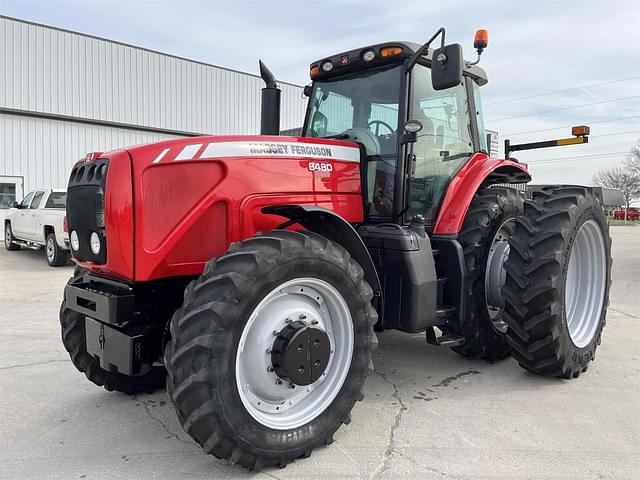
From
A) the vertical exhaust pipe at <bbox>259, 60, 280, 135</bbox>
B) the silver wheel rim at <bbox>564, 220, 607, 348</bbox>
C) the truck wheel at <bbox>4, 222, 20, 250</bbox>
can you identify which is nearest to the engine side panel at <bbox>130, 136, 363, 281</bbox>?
the vertical exhaust pipe at <bbox>259, 60, 280, 135</bbox>

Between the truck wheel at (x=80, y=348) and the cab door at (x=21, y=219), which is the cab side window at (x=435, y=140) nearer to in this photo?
the truck wheel at (x=80, y=348)

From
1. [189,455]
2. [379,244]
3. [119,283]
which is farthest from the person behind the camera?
[379,244]

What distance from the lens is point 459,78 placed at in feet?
10.5

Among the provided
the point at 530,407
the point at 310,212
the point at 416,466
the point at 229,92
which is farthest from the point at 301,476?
the point at 229,92

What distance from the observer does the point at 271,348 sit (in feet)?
9.07

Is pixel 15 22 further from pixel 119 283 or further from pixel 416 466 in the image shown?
pixel 416 466

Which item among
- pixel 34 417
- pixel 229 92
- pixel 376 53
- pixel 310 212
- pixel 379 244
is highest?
pixel 229 92

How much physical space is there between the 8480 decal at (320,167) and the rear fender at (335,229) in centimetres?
38

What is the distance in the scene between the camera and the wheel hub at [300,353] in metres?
2.71

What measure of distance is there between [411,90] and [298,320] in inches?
76.1

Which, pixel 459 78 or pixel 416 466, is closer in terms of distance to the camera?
pixel 416 466

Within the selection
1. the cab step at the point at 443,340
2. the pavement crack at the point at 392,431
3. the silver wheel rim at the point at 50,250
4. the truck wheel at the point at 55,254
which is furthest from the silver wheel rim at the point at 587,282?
the silver wheel rim at the point at 50,250

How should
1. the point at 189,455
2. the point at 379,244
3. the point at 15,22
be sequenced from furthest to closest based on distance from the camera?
1. the point at 15,22
2. the point at 379,244
3. the point at 189,455

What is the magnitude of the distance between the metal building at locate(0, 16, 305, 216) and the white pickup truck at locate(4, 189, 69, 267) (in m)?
2.85
